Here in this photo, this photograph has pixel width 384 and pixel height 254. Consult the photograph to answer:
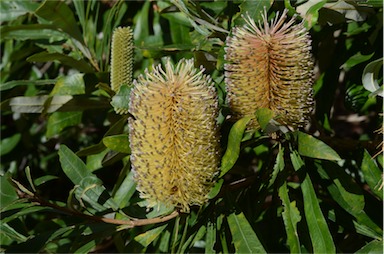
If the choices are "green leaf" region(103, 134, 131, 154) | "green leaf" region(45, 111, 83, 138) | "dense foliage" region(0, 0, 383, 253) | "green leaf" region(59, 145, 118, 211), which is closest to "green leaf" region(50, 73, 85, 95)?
"dense foliage" region(0, 0, 383, 253)

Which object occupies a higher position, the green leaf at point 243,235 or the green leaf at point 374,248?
the green leaf at point 243,235

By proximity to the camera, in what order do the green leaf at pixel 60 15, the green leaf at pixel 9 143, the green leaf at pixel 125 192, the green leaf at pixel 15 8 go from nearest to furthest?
the green leaf at pixel 125 192, the green leaf at pixel 60 15, the green leaf at pixel 15 8, the green leaf at pixel 9 143

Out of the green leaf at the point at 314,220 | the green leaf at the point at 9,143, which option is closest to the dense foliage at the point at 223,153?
the green leaf at the point at 314,220

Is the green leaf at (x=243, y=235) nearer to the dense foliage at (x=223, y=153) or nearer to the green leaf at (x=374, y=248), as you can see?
the dense foliage at (x=223, y=153)

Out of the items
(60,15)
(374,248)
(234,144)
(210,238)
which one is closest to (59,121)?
(60,15)

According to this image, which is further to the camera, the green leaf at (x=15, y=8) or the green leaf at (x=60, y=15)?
the green leaf at (x=15, y=8)

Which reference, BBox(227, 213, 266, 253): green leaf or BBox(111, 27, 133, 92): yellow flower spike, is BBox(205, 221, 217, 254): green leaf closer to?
BBox(227, 213, 266, 253): green leaf

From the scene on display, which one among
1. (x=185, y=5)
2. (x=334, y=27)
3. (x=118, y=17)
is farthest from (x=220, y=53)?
(x=118, y=17)
